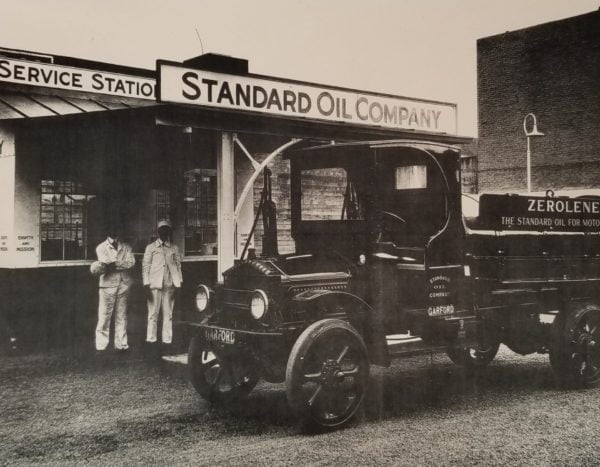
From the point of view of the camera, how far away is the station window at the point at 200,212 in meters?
11.9

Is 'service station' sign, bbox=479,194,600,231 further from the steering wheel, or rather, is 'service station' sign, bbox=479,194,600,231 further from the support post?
the support post

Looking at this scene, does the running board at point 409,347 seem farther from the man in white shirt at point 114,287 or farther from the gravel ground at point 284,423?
the man in white shirt at point 114,287

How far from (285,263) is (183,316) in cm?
588

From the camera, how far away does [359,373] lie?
19.1 feet

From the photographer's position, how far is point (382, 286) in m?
6.19

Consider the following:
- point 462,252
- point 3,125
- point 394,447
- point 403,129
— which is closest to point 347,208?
point 462,252

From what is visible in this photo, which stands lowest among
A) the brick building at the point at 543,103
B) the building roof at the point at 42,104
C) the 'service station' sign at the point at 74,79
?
the building roof at the point at 42,104

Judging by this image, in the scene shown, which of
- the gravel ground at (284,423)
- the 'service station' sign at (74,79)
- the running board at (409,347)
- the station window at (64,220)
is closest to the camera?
the gravel ground at (284,423)

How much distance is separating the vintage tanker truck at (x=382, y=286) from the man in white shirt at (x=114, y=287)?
2862mm

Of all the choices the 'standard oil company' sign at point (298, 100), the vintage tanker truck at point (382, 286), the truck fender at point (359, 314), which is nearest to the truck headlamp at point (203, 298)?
the vintage tanker truck at point (382, 286)

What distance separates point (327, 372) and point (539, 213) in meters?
3.12

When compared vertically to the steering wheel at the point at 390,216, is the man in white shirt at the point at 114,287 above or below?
below

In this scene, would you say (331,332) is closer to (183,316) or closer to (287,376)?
(287,376)

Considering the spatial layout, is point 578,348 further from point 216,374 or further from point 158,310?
point 158,310
